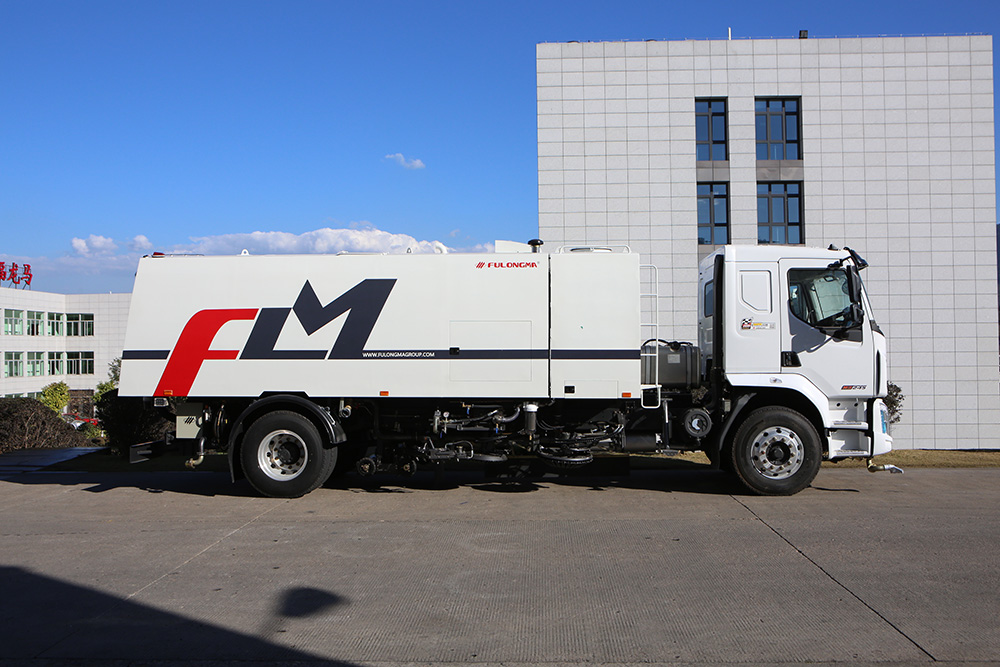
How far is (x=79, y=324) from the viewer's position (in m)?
76.9

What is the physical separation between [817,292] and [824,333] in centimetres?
53

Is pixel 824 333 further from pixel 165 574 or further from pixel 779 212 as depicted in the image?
pixel 779 212

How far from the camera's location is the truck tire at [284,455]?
30.0 ft

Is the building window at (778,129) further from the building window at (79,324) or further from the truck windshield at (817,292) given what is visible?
the building window at (79,324)

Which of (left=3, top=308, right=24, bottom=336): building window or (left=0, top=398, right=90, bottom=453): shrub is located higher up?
(left=3, top=308, right=24, bottom=336): building window

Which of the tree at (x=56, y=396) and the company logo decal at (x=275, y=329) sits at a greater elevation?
the company logo decal at (x=275, y=329)

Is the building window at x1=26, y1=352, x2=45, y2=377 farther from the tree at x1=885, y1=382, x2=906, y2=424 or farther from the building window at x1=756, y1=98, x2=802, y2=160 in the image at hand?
the tree at x1=885, y1=382, x2=906, y2=424

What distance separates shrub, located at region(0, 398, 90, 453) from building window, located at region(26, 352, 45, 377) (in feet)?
207

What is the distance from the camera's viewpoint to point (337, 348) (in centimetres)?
919

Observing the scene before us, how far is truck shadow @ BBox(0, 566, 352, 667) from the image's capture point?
443 centimetres

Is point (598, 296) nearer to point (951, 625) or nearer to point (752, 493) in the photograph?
point (752, 493)

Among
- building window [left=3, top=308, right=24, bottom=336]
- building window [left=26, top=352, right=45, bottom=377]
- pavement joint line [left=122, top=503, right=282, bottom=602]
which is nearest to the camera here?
pavement joint line [left=122, top=503, right=282, bottom=602]

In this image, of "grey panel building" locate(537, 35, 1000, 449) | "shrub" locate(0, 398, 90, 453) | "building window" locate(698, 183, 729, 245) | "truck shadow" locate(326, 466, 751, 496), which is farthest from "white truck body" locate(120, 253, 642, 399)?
"building window" locate(698, 183, 729, 245)

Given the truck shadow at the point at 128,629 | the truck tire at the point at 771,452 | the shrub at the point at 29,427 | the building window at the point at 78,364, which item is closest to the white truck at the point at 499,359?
the truck tire at the point at 771,452
